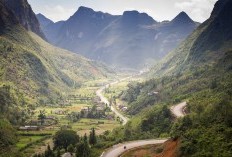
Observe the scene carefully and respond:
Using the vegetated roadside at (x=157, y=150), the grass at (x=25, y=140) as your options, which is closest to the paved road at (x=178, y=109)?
the vegetated roadside at (x=157, y=150)

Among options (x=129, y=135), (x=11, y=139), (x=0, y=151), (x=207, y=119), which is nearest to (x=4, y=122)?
(x=11, y=139)

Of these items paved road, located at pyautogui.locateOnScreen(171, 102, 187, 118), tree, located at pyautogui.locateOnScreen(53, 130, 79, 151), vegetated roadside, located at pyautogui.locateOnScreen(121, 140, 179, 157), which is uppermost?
paved road, located at pyautogui.locateOnScreen(171, 102, 187, 118)

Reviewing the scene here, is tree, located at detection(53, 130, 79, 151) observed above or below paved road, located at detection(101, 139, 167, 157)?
above

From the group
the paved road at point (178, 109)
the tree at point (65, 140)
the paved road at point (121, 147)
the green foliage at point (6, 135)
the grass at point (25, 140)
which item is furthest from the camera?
the grass at point (25, 140)

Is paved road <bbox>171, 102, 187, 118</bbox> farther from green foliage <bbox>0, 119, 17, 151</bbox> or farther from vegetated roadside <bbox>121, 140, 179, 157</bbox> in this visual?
green foliage <bbox>0, 119, 17, 151</bbox>

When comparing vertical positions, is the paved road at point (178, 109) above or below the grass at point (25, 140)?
above

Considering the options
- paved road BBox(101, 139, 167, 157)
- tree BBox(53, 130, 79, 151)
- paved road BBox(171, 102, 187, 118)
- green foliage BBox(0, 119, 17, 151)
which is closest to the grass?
green foliage BBox(0, 119, 17, 151)

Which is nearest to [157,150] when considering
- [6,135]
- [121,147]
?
[121,147]

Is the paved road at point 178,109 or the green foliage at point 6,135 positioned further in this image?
→ the green foliage at point 6,135

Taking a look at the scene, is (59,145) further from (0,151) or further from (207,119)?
(207,119)

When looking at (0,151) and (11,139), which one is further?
(11,139)

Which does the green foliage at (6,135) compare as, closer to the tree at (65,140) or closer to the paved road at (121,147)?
the tree at (65,140)
